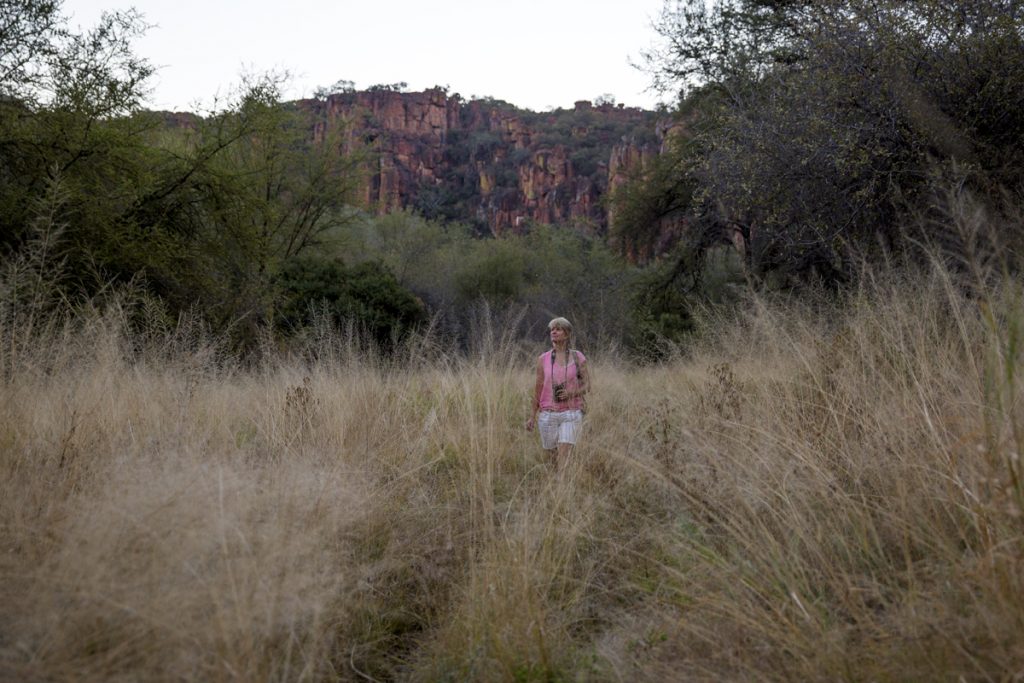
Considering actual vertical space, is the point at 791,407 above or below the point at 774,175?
below

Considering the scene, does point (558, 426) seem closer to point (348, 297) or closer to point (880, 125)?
point (880, 125)

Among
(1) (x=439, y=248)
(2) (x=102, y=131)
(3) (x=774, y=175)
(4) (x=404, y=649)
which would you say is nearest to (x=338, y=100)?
(1) (x=439, y=248)

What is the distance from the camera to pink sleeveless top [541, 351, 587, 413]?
218 inches

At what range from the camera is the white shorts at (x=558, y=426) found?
5417mm

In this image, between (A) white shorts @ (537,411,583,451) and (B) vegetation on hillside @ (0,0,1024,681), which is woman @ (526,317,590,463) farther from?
(B) vegetation on hillside @ (0,0,1024,681)

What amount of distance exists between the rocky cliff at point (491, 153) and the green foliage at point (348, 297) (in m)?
32.5

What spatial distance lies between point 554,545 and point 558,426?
232cm

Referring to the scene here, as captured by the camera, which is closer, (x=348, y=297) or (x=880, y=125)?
(x=880, y=125)

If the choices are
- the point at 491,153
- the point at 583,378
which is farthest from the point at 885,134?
the point at 491,153

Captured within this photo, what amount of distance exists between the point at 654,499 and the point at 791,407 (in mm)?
982

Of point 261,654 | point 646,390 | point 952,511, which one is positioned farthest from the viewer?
point 646,390

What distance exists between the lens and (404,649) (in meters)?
3.00

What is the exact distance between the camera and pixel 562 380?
5684 mm

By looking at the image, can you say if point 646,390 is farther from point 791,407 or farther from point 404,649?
point 404,649
